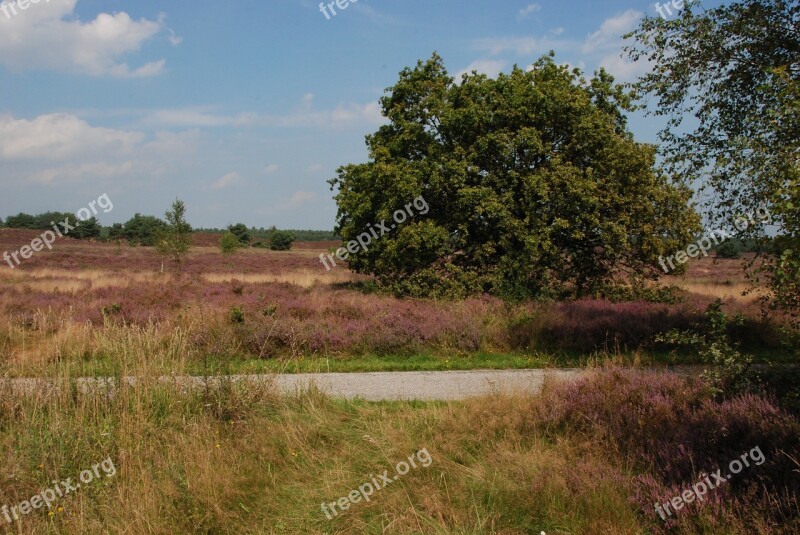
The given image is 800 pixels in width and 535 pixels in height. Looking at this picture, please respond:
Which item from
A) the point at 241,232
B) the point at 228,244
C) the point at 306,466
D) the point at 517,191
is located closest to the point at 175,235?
the point at 228,244

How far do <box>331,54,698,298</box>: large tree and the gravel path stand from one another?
859 centimetres

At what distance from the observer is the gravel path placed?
719 centimetres

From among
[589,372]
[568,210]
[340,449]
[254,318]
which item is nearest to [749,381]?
[589,372]

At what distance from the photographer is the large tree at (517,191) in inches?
737

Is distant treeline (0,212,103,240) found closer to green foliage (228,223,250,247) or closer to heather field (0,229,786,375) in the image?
green foliage (228,223,250,247)

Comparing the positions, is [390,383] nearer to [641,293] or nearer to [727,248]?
[727,248]

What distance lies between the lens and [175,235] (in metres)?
38.0

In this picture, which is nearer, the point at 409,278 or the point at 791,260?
the point at 791,260

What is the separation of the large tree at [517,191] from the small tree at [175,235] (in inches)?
793

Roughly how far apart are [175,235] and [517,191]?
88.9 ft

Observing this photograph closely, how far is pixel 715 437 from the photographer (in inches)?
200

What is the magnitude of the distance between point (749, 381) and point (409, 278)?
52.8 feet

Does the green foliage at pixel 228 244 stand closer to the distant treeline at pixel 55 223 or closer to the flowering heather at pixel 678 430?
the distant treeline at pixel 55 223

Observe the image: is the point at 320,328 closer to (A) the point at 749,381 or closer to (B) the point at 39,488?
(B) the point at 39,488
